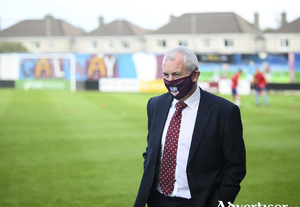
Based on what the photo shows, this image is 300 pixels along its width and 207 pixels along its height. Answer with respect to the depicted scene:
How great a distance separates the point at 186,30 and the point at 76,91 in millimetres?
33661

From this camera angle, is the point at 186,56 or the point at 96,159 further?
the point at 96,159

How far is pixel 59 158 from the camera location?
921cm

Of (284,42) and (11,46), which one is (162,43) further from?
(11,46)

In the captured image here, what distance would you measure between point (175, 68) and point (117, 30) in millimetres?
70314

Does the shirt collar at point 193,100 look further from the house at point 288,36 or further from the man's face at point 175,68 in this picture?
the house at point 288,36

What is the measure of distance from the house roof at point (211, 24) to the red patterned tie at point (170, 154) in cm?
5424

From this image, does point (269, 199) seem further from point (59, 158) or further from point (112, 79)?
point (112, 79)

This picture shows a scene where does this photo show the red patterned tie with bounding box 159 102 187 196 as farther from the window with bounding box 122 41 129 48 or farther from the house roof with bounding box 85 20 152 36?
the window with bounding box 122 41 129 48

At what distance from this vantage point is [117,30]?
71562mm

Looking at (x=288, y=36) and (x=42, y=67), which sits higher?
(x=288, y=36)

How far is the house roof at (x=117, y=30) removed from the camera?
230 ft

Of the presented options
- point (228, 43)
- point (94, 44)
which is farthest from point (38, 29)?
point (228, 43)

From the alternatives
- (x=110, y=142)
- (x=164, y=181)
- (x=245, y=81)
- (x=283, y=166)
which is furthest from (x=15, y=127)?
(x=245, y=81)

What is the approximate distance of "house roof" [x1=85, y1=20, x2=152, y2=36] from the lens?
70250mm
